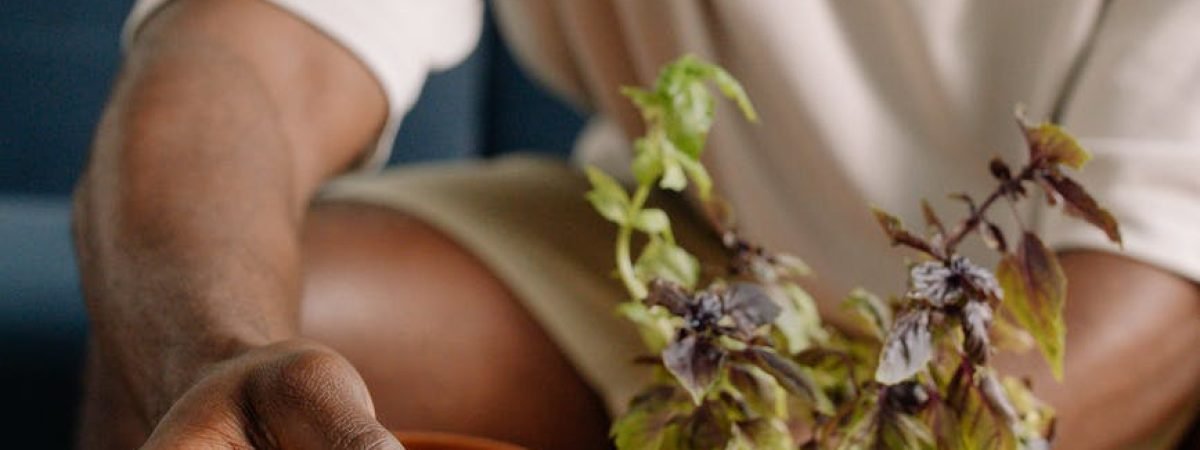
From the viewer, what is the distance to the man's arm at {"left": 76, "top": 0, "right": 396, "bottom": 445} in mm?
600

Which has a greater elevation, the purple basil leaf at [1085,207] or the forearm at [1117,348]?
the purple basil leaf at [1085,207]

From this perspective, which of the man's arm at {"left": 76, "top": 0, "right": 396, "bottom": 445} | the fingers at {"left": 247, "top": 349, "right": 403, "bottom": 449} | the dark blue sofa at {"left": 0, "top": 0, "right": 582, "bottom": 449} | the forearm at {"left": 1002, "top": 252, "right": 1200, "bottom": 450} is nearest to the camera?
the fingers at {"left": 247, "top": 349, "right": 403, "bottom": 449}

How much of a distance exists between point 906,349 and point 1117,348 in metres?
0.31

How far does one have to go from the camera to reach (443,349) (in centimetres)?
88

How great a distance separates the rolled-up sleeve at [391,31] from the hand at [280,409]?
1.47 feet

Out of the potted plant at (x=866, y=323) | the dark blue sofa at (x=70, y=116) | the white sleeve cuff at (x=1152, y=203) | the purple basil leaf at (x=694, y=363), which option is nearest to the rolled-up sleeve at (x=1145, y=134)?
the white sleeve cuff at (x=1152, y=203)

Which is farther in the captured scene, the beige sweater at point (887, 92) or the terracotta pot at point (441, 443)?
the beige sweater at point (887, 92)

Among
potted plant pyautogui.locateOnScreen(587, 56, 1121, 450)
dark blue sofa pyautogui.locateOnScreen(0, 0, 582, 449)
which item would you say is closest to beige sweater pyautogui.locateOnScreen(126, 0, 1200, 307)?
potted plant pyautogui.locateOnScreen(587, 56, 1121, 450)

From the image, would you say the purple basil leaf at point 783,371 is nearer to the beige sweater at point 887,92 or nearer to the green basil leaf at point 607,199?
the green basil leaf at point 607,199

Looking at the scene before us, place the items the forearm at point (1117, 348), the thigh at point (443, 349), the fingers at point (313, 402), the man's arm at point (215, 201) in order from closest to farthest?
the fingers at point (313, 402) < the man's arm at point (215, 201) < the forearm at point (1117, 348) < the thigh at point (443, 349)

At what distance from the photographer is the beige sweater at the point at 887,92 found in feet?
2.54

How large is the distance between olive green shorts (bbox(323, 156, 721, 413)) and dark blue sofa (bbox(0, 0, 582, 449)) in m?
0.46

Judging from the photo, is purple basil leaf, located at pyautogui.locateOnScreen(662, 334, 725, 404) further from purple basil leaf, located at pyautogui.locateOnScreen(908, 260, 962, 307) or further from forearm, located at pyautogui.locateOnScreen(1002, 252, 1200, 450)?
forearm, located at pyautogui.locateOnScreen(1002, 252, 1200, 450)

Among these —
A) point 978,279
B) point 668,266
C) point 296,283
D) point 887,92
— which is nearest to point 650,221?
point 668,266
